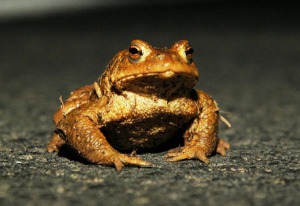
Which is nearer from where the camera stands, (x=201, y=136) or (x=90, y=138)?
(x=90, y=138)

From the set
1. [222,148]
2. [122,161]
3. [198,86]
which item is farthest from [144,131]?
[198,86]

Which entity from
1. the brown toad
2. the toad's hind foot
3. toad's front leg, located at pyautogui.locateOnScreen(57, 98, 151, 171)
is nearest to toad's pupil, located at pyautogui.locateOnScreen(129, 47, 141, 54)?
the brown toad

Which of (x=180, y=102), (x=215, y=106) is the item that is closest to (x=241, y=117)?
(x=215, y=106)

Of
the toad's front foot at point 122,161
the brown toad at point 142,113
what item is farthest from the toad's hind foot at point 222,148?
the toad's front foot at point 122,161

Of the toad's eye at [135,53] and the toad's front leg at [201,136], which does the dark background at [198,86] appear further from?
the toad's eye at [135,53]

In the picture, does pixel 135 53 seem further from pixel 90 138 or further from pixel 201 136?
pixel 201 136

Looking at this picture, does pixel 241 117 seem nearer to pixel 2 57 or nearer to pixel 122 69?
pixel 122 69

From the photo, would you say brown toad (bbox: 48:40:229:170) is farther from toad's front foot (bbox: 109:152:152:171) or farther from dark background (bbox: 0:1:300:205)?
dark background (bbox: 0:1:300:205)
